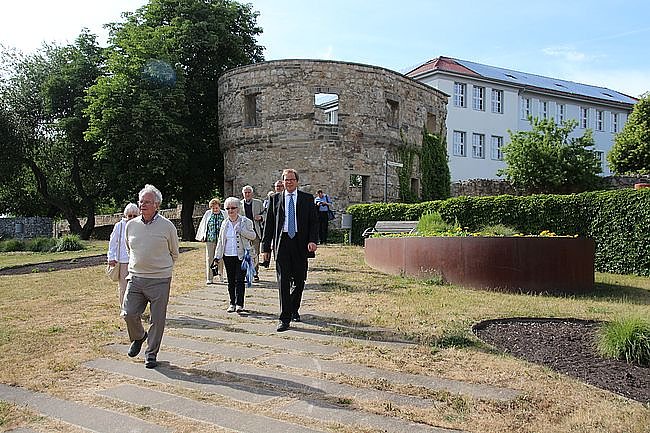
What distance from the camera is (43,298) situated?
36.3 ft

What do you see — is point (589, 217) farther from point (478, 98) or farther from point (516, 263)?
point (478, 98)

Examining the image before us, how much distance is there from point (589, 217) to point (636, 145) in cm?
2025

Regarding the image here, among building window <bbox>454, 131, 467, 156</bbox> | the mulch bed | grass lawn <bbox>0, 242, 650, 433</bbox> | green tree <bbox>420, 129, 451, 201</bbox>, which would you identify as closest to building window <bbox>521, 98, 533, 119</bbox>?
building window <bbox>454, 131, 467, 156</bbox>

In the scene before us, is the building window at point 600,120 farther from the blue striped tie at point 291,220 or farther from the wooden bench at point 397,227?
the blue striped tie at point 291,220

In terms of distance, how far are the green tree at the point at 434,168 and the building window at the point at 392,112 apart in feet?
8.32

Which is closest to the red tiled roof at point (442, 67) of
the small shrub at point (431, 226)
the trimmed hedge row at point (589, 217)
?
the trimmed hedge row at point (589, 217)

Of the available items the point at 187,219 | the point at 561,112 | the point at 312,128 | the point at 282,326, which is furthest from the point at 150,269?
the point at 561,112

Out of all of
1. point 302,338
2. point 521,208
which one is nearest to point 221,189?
point 521,208

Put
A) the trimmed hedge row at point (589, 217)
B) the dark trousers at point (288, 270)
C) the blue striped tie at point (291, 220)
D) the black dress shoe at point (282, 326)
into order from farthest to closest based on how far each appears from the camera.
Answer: the trimmed hedge row at point (589, 217)
the blue striped tie at point (291, 220)
the dark trousers at point (288, 270)
the black dress shoe at point (282, 326)

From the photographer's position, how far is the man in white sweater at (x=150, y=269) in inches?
238

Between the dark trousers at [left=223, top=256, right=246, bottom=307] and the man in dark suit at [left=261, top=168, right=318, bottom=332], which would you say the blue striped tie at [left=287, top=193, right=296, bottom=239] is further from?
the dark trousers at [left=223, top=256, right=246, bottom=307]

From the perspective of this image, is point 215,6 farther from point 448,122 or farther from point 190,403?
point 190,403

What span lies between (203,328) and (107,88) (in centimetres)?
2077

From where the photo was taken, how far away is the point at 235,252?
28.2 ft
